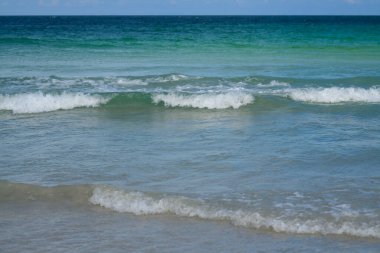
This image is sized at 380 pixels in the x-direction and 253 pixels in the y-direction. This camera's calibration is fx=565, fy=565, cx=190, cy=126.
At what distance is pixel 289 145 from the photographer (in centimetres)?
1099

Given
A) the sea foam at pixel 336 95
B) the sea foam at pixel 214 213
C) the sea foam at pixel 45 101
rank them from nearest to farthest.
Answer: the sea foam at pixel 214 213, the sea foam at pixel 45 101, the sea foam at pixel 336 95

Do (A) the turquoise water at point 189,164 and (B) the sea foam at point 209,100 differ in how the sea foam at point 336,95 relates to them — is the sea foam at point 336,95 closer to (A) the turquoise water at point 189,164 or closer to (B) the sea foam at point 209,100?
(A) the turquoise water at point 189,164

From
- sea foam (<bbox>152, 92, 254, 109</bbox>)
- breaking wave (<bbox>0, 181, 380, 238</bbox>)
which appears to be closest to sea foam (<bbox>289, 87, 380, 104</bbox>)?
sea foam (<bbox>152, 92, 254, 109</bbox>)

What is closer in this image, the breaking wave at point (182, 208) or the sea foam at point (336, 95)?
the breaking wave at point (182, 208)

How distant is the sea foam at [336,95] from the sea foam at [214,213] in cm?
989

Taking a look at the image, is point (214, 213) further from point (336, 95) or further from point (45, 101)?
point (336, 95)

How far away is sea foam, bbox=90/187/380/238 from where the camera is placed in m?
6.80

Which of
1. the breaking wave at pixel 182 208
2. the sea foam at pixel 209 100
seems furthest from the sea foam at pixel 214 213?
the sea foam at pixel 209 100

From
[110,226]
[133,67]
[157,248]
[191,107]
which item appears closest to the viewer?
[157,248]

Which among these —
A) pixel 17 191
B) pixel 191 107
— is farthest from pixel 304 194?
pixel 191 107

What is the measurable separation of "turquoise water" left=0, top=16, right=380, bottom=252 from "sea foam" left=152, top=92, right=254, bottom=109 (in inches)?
1.3

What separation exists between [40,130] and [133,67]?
12.8 meters

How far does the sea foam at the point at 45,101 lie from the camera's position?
16.0 meters

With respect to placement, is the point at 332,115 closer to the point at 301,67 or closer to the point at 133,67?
the point at 301,67
